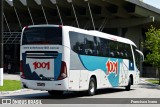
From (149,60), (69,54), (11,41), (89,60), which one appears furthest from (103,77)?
(11,41)

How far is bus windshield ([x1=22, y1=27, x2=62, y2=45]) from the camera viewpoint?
18.0m

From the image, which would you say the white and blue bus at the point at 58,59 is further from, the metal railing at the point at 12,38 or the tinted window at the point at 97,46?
the metal railing at the point at 12,38

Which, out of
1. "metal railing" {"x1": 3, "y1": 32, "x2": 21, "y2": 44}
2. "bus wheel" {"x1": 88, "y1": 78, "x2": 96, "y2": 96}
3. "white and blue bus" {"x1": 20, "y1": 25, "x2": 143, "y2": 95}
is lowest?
"bus wheel" {"x1": 88, "y1": 78, "x2": 96, "y2": 96}

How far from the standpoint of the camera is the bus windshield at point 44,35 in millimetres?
18016

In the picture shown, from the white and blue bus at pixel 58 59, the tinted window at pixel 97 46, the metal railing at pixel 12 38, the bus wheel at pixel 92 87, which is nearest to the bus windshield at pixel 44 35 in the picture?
the white and blue bus at pixel 58 59

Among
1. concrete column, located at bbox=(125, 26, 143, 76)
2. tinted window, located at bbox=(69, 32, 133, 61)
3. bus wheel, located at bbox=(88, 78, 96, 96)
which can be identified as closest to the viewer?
tinted window, located at bbox=(69, 32, 133, 61)

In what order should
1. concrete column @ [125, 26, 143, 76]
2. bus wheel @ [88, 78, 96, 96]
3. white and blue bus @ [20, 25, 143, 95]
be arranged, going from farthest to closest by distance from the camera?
concrete column @ [125, 26, 143, 76]
bus wheel @ [88, 78, 96, 96]
white and blue bus @ [20, 25, 143, 95]

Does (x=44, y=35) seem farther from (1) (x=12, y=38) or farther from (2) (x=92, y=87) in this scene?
(1) (x=12, y=38)

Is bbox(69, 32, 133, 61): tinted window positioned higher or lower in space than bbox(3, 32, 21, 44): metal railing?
lower

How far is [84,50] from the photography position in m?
19.4

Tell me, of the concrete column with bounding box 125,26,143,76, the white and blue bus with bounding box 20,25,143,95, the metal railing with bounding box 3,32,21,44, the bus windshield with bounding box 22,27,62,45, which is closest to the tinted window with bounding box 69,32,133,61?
the white and blue bus with bounding box 20,25,143,95

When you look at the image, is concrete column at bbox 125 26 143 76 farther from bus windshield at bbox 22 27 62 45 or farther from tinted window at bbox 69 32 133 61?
bus windshield at bbox 22 27 62 45

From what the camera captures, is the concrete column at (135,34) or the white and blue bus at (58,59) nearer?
the white and blue bus at (58,59)

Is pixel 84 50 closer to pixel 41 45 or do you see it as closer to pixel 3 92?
pixel 41 45
